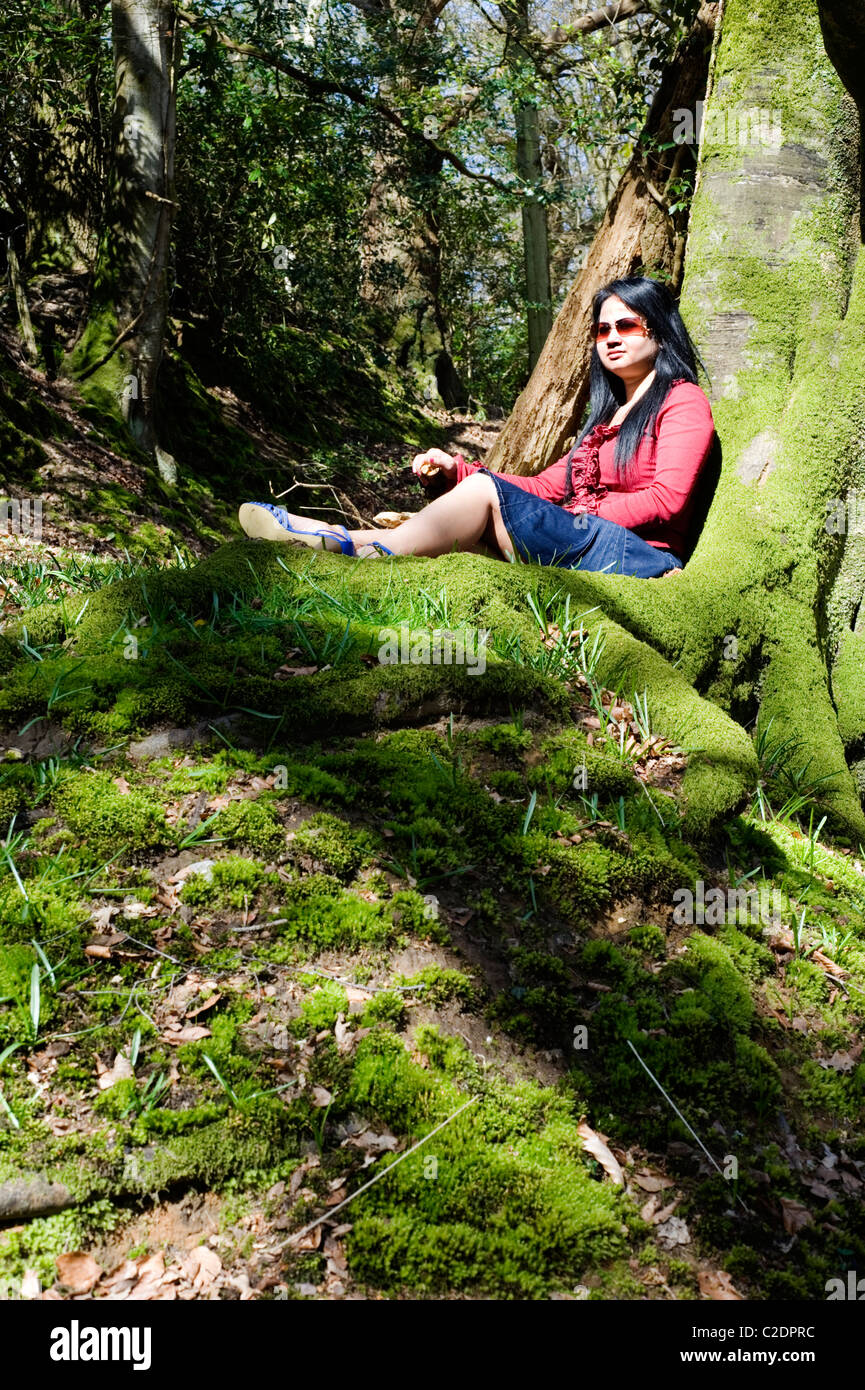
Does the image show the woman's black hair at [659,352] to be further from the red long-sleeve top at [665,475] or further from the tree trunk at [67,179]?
the tree trunk at [67,179]

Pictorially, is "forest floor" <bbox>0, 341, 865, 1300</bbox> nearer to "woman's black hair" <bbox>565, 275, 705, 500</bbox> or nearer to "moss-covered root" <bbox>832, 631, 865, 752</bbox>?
"moss-covered root" <bbox>832, 631, 865, 752</bbox>

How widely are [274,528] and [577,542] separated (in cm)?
137

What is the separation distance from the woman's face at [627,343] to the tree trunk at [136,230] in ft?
17.2

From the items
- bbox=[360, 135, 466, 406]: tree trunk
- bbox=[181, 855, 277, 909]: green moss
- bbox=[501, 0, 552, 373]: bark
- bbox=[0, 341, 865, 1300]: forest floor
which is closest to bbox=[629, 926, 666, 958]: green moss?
bbox=[0, 341, 865, 1300]: forest floor

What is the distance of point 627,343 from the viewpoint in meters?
4.87

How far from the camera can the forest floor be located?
1979mm

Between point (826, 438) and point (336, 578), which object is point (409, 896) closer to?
point (336, 578)

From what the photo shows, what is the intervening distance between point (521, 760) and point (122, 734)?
130cm

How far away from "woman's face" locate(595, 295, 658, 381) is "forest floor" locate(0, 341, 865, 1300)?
179 cm

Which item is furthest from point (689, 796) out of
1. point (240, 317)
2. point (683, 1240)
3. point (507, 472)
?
point (240, 317)

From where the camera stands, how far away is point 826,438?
4.49m

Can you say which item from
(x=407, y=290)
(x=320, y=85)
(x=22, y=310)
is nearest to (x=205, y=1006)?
(x=22, y=310)

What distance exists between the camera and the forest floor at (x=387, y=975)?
1979mm

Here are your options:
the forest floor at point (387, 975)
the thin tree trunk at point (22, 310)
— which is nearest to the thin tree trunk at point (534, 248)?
the thin tree trunk at point (22, 310)
